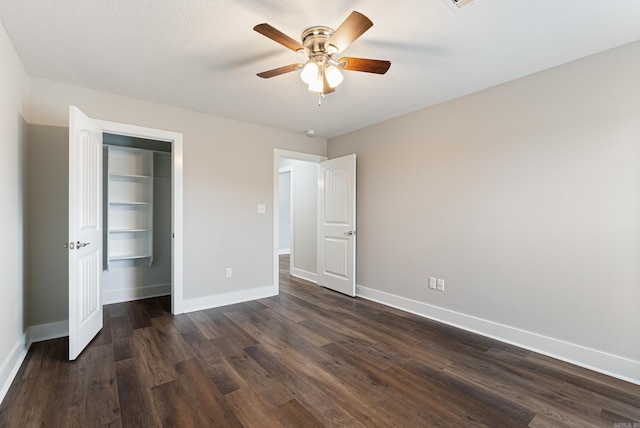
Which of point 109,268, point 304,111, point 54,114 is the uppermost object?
point 304,111

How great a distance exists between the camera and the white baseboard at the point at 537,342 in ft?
6.97

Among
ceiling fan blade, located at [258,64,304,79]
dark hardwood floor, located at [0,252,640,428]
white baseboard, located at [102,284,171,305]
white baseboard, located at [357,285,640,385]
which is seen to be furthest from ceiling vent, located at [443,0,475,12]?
white baseboard, located at [102,284,171,305]

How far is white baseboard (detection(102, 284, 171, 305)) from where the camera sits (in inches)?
152

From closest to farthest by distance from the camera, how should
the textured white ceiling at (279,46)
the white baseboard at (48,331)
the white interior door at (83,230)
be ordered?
the textured white ceiling at (279,46) < the white interior door at (83,230) < the white baseboard at (48,331)

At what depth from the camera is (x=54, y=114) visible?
276cm

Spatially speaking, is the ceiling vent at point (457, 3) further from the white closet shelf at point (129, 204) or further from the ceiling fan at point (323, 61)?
the white closet shelf at point (129, 204)

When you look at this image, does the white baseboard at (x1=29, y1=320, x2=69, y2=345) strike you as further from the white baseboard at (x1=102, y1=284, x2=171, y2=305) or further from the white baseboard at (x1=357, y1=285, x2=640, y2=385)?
the white baseboard at (x1=357, y1=285, x2=640, y2=385)

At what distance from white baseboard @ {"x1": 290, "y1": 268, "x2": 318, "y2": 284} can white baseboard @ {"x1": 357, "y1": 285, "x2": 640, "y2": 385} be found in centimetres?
171

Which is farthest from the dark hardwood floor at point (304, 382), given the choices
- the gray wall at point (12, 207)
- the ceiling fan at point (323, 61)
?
the ceiling fan at point (323, 61)

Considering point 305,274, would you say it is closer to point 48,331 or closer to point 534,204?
point 48,331

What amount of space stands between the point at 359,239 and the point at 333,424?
8.98 feet

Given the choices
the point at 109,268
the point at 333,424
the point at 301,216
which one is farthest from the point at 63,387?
the point at 301,216

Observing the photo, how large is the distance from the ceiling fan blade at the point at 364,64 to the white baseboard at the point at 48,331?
347 centimetres

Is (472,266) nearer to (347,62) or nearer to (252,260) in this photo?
(347,62)
